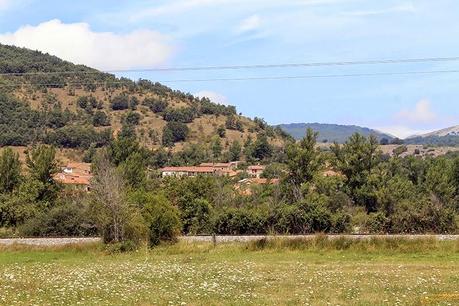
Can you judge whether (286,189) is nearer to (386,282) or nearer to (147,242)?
(147,242)

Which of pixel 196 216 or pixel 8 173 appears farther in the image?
pixel 8 173

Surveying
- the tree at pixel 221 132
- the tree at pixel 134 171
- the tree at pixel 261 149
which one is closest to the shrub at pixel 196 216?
the tree at pixel 134 171

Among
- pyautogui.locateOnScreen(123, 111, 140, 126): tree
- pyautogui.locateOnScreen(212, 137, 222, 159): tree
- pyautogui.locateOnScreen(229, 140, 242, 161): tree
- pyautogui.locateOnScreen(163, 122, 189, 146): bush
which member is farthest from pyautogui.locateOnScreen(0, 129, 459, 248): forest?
pyautogui.locateOnScreen(123, 111, 140, 126): tree

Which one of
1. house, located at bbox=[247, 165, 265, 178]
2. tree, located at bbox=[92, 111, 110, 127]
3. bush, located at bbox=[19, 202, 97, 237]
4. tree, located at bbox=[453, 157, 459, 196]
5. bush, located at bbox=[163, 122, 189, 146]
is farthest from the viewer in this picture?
bush, located at bbox=[163, 122, 189, 146]

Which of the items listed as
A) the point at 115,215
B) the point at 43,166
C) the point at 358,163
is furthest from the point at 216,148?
the point at 115,215

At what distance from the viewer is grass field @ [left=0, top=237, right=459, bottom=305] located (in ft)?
50.1

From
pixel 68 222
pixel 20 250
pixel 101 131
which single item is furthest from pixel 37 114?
pixel 20 250

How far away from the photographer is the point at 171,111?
193m

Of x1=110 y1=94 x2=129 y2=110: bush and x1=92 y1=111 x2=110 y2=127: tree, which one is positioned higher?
x1=110 y1=94 x2=129 y2=110: bush

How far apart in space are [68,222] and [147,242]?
17341 mm

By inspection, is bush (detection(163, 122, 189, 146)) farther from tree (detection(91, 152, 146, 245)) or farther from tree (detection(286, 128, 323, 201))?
tree (detection(91, 152, 146, 245))

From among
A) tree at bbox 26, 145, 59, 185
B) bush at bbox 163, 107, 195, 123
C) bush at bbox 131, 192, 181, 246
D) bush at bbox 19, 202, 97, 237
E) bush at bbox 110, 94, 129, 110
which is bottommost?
bush at bbox 19, 202, 97, 237

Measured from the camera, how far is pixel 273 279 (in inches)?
787

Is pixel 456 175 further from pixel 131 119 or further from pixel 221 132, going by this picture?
pixel 131 119
